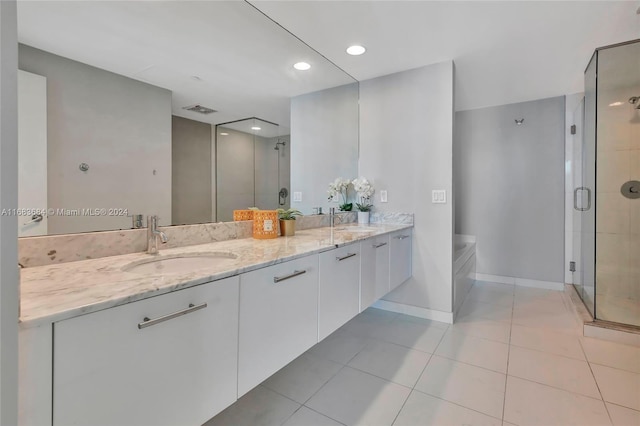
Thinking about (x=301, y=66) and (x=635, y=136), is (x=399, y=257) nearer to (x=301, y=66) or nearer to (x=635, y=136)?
(x=301, y=66)

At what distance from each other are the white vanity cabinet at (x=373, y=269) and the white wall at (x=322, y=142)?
0.71 m

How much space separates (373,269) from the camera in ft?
6.70

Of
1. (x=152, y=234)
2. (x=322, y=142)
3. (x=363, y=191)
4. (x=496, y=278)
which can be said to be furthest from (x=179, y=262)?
(x=496, y=278)

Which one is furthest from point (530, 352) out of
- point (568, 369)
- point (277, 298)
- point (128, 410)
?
point (128, 410)

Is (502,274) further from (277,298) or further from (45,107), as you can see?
(45,107)

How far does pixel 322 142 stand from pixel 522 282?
3096mm

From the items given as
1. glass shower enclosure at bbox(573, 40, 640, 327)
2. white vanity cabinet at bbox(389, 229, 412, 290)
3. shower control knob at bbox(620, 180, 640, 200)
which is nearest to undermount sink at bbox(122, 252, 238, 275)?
white vanity cabinet at bbox(389, 229, 412, 290)

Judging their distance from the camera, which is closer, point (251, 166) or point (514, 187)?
point (251, 166)

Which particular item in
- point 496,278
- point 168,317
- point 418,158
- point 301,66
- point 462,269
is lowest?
point 496,278

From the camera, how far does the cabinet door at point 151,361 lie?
0.67 meters

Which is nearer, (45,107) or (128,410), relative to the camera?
(128,410)

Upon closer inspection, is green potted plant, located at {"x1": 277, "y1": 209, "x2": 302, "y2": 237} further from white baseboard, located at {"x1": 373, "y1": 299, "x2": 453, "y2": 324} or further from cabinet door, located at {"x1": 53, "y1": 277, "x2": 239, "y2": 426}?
white baseboard, located at {"x1": 373, "y1": 299, "x2": 453, "y2": 324}

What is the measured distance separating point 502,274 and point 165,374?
413 centimetres

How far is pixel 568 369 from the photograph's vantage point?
1.87 meters
